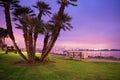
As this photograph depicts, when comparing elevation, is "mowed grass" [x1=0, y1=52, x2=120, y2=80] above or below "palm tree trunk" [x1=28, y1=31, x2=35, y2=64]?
below

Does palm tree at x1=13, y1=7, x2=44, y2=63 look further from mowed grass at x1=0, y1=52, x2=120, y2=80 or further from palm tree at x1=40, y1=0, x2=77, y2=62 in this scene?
mowed grass at x1=0, y1=52, x2=120, y2=80

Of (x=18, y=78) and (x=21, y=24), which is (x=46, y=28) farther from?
(x=18, y=78)

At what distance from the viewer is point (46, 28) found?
1836 centimetres

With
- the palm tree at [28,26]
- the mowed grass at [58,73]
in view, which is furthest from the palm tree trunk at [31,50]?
the mowed grass at [58,73]

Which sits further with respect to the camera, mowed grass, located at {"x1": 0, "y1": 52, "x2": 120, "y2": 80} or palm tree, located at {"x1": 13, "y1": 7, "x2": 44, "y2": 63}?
palm tree, located at {"x1": 13, "y1": 7, "x2": 44, "y2": 63}

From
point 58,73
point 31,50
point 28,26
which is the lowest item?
point 58,73

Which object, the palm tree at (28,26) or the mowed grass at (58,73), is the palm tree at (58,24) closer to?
the palm tree at (28,26)

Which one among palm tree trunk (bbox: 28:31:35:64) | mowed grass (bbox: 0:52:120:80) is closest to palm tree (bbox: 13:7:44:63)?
palm tree trunk (bbox: 28:31:35:64)

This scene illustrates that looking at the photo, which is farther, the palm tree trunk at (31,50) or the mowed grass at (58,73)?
the palm tree trunk at (31,50)

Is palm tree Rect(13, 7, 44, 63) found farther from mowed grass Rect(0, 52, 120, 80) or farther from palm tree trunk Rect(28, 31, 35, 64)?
mowed grass Rect(0, 52, 120, 80)

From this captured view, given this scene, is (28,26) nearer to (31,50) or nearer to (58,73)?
(31,50)

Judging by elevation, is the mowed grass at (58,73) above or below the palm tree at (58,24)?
below

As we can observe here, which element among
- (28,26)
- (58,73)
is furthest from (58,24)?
(58,73)

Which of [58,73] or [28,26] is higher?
[28,26]
